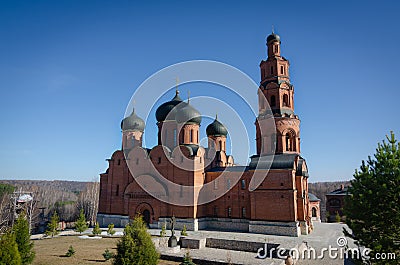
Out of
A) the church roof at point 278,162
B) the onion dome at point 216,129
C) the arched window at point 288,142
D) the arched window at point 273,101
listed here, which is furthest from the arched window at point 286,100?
the onion dome at point 216,129

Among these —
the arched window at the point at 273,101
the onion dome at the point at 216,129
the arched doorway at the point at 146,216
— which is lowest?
the arched doorway at the point at 146,216

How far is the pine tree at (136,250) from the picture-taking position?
9.54 metres

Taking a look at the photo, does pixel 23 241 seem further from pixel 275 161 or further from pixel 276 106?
pixel 276 106

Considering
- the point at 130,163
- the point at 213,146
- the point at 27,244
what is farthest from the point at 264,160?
the point at 27,244

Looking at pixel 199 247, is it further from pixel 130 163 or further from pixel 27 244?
pixel 130 163

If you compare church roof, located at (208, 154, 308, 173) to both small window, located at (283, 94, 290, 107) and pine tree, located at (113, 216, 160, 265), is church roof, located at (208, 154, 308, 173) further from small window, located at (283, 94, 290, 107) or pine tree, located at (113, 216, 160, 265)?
pine tree, located at (113, 216, 160, 265)

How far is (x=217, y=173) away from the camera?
2433cm

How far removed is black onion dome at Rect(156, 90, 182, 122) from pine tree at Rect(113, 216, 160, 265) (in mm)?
16886

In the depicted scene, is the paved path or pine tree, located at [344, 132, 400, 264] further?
the paved path

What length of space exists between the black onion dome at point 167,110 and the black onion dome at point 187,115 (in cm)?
61

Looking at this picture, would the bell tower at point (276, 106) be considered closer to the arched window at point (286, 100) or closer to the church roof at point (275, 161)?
the arched window at point (286, 100)

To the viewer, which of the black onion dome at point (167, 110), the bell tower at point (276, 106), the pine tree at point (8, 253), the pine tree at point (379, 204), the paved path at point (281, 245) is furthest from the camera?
the black onion dome at point (167, 110)

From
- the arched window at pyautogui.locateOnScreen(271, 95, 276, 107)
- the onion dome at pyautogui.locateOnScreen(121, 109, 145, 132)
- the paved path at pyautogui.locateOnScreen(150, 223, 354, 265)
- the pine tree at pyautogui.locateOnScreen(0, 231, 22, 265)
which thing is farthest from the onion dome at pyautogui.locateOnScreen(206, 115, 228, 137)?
the pine tree at pyautogui.locateOnScreen(0, 231, 22, 265)

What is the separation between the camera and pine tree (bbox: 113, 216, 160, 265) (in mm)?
9539
